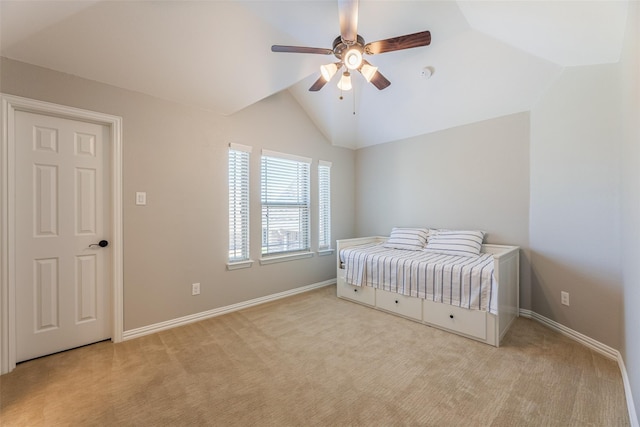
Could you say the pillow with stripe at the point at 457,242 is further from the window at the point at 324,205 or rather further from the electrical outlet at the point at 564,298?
the window at the point at 324,205

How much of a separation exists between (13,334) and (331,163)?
3.86m

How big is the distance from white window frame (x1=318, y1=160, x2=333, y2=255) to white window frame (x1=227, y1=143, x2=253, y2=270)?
4.14 feet

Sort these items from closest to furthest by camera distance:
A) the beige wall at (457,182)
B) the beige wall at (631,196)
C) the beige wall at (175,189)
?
1. the beige wall at (631,196)
2. the beige wall at (175,189)
3. the beige wall at (457,182)

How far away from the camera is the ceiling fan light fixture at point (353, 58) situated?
6.26 feet

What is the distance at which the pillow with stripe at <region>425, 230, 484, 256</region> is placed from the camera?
3.07m

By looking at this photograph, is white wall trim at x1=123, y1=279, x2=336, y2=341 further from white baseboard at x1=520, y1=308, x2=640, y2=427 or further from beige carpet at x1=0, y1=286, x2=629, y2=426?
white baseboard at x1=520, y1=308, x2=640, y2=427

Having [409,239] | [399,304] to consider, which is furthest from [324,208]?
[399,304]

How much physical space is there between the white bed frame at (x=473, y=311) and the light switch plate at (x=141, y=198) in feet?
8.51

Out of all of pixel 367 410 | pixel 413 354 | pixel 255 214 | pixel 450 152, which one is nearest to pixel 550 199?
pixel 450 152

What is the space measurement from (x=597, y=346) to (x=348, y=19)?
3.27m

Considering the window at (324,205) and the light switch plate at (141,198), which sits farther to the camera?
the window at (324,205)

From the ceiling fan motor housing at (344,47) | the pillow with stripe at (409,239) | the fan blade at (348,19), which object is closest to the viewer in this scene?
the fan blade at (348,19)

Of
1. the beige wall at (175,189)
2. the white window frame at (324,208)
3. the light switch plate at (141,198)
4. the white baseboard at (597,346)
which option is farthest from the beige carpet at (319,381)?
the white window frame at (324,208)

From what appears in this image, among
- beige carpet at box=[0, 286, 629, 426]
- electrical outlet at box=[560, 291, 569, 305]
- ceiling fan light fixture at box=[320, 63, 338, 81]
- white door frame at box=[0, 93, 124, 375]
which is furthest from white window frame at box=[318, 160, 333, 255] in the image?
white door frame at box=[0, 93, 124, 375]
